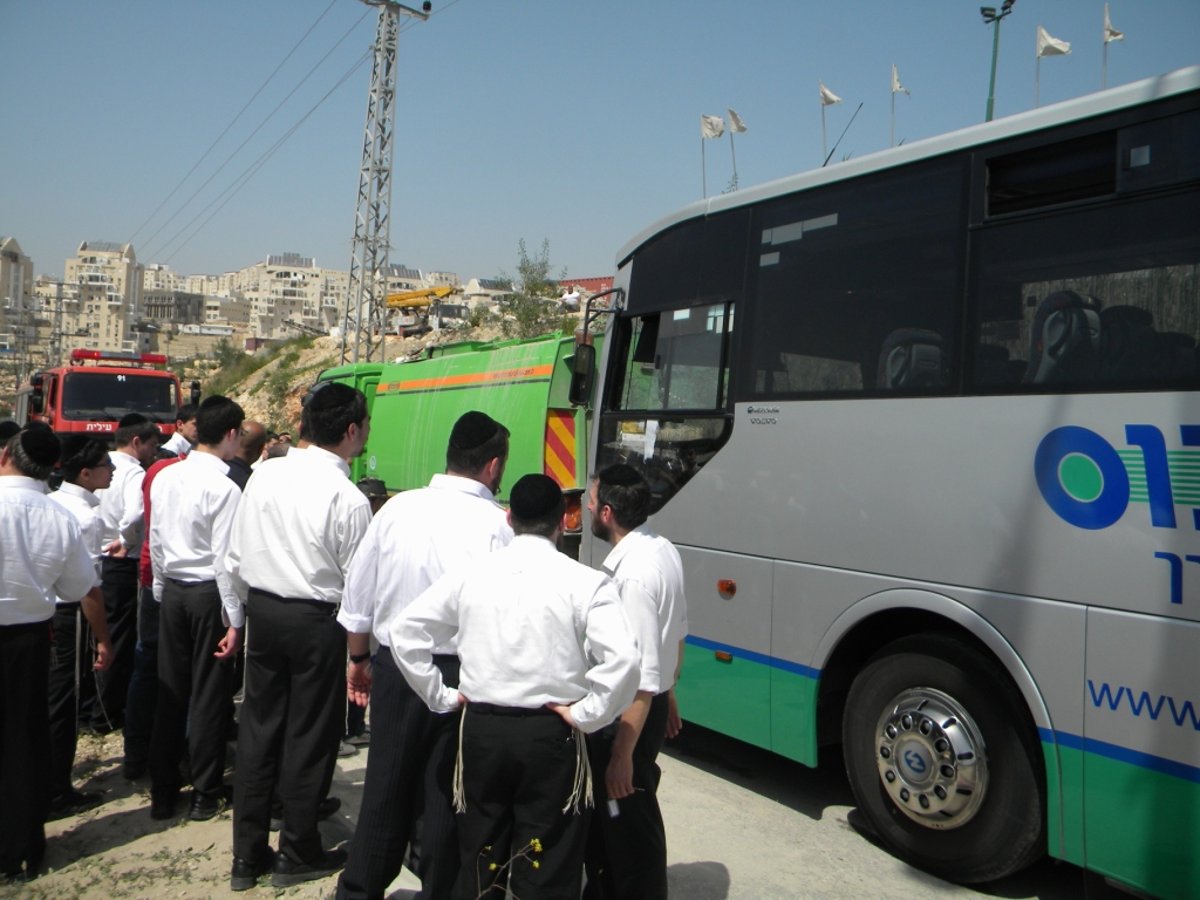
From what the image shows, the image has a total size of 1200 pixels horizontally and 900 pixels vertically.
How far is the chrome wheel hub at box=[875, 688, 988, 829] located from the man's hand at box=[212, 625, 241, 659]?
3.29 meters

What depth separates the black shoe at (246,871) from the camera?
427 cm

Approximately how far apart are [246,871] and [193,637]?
4.36 ft

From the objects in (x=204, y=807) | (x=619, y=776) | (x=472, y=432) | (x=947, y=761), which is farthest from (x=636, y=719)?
(x=204, y=807)

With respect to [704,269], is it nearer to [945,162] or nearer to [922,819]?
[945,162]

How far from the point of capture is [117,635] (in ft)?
21.1

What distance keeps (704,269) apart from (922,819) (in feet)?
11.0

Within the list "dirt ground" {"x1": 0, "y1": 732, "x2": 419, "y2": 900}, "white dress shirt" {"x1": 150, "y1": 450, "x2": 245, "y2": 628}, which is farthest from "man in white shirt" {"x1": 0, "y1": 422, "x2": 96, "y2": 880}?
"white dress shirt" {"x1": 150, "y1": 450, "x2": 245, "y2": 628}

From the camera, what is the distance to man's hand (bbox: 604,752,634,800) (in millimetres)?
3230

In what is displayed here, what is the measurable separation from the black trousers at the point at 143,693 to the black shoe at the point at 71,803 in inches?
15.2

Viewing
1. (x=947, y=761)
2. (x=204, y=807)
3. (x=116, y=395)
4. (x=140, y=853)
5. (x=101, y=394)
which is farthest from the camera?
(x=116, y=395)

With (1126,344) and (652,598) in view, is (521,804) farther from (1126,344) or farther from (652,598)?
(1126,344)

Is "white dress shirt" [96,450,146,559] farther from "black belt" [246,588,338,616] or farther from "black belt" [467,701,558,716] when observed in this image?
"black belt" [467,701,558,716]

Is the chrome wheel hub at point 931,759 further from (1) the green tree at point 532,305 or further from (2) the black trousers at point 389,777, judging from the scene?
(1) the green tree at point 532,305

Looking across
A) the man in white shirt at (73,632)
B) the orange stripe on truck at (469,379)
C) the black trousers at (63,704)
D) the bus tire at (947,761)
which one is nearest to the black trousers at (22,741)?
the man in white shirt at (73,632)
